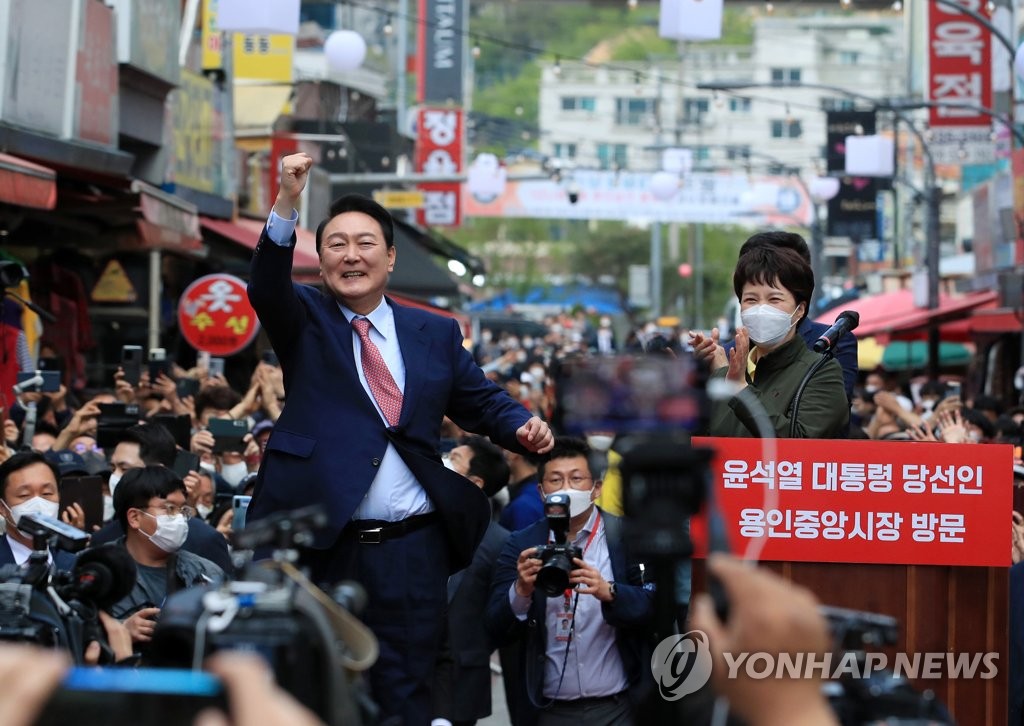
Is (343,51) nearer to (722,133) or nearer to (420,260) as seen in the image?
(420,260)

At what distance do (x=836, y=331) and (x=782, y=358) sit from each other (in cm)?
22

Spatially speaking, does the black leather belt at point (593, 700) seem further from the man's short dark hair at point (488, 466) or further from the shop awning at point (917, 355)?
the shop awning at point (917, 355)

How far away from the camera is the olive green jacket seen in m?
6.39

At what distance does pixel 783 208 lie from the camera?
50.9 m

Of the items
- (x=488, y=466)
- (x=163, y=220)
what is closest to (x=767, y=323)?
(x=488, y=466)

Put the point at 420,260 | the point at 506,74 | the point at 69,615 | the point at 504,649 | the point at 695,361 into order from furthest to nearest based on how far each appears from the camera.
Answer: the point at 506,74 → the point at 420,260 → the point at 504,649 → the point at 69,615 → the point at 695,361

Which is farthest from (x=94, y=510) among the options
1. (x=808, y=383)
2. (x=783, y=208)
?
(x=783, y=208)

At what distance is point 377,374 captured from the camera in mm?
5891

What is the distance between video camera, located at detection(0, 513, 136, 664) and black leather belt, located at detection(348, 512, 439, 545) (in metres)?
1.01

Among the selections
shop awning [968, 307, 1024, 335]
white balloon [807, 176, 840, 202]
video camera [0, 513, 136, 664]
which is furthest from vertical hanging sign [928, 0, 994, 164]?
video camera [0, 513, 136, 664]

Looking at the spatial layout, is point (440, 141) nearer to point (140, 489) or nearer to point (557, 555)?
point (140, 489)

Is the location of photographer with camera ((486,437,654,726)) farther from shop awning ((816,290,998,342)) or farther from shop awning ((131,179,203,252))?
shop awning ((816,290,998,342))

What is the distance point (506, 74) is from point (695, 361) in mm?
117133

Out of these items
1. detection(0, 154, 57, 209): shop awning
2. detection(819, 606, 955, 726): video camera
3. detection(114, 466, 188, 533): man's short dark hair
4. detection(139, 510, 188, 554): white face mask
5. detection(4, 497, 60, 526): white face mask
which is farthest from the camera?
detection(0, 154, 57, 209): shop awning
